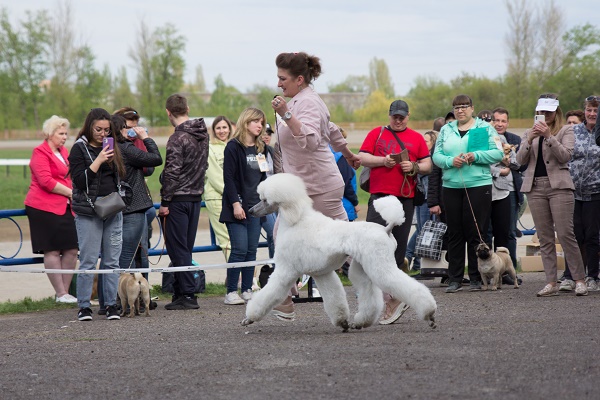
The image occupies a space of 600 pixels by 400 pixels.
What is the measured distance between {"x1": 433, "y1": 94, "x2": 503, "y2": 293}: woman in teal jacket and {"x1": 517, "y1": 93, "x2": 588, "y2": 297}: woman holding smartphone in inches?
16.7

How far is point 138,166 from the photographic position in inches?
396

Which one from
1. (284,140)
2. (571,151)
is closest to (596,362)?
(284,140)

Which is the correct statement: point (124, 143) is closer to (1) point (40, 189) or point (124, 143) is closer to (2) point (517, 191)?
(1) point (40, 189)

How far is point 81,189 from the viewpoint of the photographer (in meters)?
9.37

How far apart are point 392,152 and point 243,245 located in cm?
207

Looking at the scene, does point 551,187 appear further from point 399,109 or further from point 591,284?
point 399,109

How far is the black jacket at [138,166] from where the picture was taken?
9.91 meters

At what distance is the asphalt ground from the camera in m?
5.49

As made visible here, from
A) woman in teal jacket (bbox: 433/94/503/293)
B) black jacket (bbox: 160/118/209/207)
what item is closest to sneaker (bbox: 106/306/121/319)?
black jacket (bbox: 160/118/209/207)

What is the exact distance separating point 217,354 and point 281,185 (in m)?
1.50

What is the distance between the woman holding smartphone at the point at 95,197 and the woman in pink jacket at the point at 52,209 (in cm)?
146

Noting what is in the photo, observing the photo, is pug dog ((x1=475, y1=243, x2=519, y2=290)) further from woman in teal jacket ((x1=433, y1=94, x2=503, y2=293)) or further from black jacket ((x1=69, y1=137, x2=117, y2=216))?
black jacket ((x1=69, y1=137, x2=117, y2=216))

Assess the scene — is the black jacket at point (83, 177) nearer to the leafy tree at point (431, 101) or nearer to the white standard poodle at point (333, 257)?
the white standard poodle at point (333, 257)

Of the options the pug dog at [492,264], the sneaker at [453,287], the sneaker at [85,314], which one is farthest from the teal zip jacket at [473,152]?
the sneaker at [85,314]
